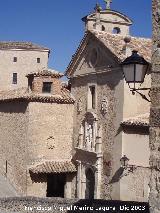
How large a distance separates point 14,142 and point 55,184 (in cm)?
351

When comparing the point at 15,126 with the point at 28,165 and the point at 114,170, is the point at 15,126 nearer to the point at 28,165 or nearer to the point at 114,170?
the point at 28,165

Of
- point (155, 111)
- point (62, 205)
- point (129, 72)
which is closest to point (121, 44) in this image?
point (62, 205)

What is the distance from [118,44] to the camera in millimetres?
18719

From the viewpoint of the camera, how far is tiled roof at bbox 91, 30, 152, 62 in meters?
17.7

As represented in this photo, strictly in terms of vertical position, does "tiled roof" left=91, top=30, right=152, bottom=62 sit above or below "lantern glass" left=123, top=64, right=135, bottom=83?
above

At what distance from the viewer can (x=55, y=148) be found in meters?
21.4

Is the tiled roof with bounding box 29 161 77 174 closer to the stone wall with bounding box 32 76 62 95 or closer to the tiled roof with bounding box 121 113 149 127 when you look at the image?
the stone wall with bounding box 32 76 62 95

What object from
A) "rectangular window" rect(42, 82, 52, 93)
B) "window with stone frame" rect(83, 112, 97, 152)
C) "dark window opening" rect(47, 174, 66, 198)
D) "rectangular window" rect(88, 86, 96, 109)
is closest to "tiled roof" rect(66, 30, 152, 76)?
"rectangular window" rect(42, 82, 52, 93)

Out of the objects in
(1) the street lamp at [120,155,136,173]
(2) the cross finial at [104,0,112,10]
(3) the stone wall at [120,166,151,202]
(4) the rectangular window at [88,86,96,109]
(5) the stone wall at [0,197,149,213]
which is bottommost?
(5) the stone wall at [0,197,149,213]

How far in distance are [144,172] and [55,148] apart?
23.4 ft

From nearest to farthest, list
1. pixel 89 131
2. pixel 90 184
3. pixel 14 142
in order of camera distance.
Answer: pixel 90 184 → pixel 89 131 → pixel 14 142

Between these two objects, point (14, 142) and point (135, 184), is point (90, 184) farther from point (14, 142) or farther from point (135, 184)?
point (14, 142)

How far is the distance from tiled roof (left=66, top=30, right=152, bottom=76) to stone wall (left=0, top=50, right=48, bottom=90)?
726 inches

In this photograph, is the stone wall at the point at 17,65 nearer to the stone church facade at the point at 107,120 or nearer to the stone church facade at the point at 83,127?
the stone church facade at the point at 83,127
